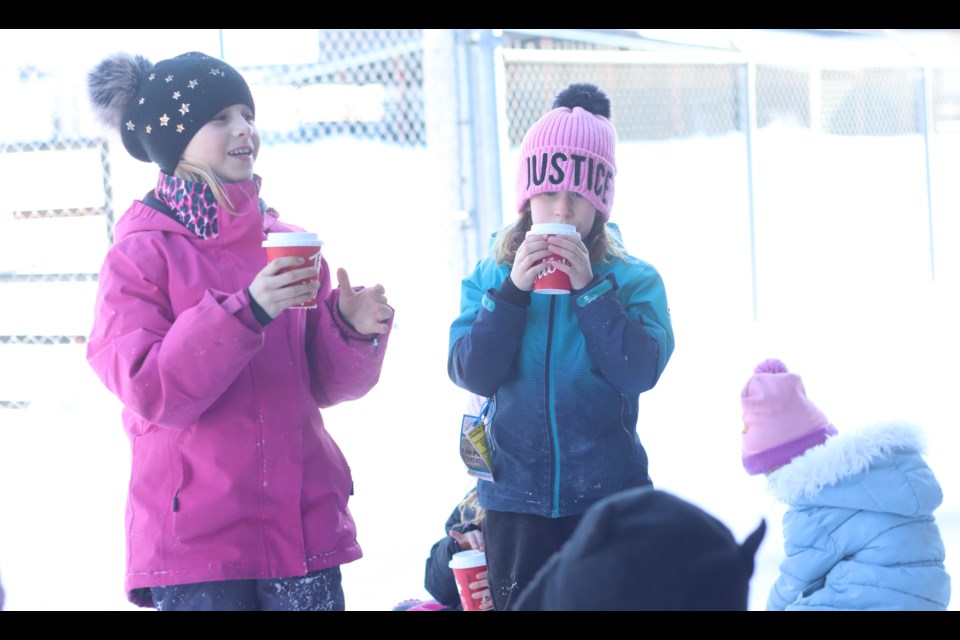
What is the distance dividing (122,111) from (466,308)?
1.04 metres

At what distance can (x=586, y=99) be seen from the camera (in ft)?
9.89

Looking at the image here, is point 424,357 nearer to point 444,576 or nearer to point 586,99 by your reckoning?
point 444,576

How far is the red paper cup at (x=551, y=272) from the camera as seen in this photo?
2.56m

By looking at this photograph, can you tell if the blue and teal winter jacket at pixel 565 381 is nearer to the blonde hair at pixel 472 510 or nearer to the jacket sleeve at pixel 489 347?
the jacket sleeve at pixel 489 347

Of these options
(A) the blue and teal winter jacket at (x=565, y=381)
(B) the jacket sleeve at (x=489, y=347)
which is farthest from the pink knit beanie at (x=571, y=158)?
(B) the jacket sleeve at (x=489, y=347)

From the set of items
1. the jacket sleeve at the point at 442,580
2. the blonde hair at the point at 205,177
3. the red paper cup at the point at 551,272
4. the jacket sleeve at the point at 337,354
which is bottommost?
the jacket sleeve at the point at 442,580

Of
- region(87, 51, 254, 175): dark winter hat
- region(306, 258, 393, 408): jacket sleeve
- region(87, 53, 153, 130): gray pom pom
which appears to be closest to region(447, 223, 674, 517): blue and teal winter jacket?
region(306, 258, 393, 408): jacket sleeve

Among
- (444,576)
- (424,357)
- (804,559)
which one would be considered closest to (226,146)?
(444,576)

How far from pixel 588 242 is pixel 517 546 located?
87 cm

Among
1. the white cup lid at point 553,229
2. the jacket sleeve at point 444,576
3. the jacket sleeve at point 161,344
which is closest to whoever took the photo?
the jacket sleeve at point 161,344

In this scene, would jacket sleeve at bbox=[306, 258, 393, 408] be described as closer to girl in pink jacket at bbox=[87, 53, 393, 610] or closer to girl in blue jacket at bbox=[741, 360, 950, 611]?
girl in pink jacket at bbox=[87, 53, 393, 610]

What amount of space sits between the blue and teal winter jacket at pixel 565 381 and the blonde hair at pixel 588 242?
7 cm
